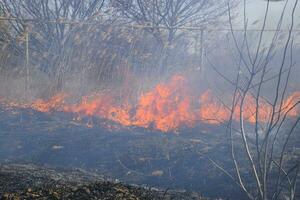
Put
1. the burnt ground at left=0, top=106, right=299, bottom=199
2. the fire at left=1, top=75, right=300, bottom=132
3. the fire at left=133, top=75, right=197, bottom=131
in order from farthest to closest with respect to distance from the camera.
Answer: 1. the fire at left=1, top=75, right=300, bottom=132
2. the fire at left=133, top=75, right=197, bottom=131
3. the burnt ground at left=0, top=106, right=299, bottom=199

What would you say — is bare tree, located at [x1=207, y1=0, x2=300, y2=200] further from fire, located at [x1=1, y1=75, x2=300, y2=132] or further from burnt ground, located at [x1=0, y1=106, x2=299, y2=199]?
fire, located at [x1=1, y1=75, x2=300, y2=132]

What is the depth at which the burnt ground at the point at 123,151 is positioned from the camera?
23.8 ft

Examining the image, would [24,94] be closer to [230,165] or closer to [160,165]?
[160,165]

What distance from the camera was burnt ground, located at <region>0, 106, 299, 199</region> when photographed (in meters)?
7.26

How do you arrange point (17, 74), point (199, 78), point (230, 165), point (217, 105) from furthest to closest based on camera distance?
point (199, 78) < point (217, 105) < point (17, 74) < point (230, 165)

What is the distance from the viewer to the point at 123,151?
28.7 feet

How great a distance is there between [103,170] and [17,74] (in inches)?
194

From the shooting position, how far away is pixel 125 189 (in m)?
4.19

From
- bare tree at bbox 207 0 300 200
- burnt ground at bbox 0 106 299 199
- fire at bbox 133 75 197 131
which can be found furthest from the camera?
fire at bbox 133 75 197 131

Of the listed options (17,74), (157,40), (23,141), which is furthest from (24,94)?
(157,40)

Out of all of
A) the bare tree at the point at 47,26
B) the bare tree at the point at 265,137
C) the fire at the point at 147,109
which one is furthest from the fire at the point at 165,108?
the bare tree at the point at 47,26

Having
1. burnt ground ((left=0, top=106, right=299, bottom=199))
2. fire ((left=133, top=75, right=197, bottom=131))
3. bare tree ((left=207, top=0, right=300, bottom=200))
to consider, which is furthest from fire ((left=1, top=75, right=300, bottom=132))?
bare tree ((left=207, top=0, right=300, bottom=200))

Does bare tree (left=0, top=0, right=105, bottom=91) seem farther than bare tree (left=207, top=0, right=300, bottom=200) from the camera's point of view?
Yes

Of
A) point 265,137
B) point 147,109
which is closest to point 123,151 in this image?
point 147,109
